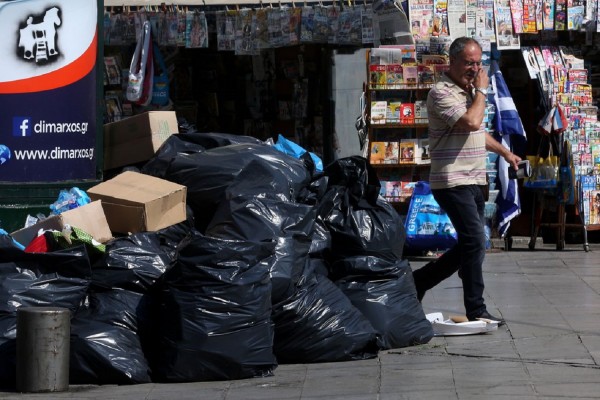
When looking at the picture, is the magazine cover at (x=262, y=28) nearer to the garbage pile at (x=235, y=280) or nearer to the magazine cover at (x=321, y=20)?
the magazine cover at (x=321, y=20)

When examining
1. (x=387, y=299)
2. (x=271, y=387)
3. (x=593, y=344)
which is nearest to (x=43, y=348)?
(x=271, y=387)

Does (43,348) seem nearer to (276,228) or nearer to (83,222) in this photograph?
(83,222)

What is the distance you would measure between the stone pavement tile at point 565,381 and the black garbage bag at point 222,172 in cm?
186

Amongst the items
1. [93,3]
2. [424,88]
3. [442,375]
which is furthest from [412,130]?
[442,375]

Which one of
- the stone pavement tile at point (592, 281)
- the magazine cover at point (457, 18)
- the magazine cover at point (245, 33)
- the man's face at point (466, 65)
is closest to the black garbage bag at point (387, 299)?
the man's face at point (466, 65)

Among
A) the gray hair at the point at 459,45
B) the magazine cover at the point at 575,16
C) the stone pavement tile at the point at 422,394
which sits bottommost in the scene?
the stone pavement tile at the point at 422,394

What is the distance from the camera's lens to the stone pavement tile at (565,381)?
18.6ft

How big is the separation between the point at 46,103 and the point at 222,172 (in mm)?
2310

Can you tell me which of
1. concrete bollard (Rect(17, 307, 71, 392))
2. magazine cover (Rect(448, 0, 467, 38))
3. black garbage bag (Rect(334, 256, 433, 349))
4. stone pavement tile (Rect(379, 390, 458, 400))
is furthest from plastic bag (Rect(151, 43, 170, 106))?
stone pavement tile (Rect(379, 390, 458, 400))

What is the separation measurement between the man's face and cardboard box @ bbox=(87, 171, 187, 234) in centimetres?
187

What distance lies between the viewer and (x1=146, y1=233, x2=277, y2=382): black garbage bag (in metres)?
6.10

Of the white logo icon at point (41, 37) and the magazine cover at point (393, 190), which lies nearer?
the white logo icon at point (41, 37)

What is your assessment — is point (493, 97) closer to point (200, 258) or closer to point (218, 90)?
point (218, 90)

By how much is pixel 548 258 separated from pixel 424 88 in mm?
2011
